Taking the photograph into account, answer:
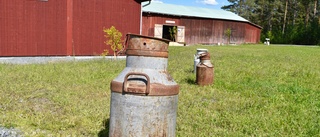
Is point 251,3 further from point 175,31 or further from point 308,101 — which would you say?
point 308,101

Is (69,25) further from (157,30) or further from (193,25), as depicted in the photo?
(193,25)

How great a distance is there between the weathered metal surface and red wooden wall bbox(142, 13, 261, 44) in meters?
20.5

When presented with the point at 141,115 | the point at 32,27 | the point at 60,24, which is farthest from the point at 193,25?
the point at 141,115

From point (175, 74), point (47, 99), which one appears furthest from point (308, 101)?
point (47, 99)

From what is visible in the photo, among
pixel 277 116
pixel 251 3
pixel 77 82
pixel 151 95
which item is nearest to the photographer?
pixel 151 95

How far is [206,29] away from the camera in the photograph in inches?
1096

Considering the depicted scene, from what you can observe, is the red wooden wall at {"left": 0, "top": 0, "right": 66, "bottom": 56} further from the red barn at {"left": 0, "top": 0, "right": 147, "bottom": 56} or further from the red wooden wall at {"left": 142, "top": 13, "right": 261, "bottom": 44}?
the red wooden wall at {"left": 142, "top": 13, "right": 261, "bottom": 44}

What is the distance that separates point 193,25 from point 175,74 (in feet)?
63.3

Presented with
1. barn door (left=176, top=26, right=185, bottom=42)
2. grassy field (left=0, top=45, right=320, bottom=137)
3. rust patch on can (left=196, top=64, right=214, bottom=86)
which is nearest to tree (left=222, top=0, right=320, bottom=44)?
barn door (left=176, top=26, right=185, bottom=42)

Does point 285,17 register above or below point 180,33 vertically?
above

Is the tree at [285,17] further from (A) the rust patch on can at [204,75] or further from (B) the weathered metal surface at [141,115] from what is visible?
(B) the weathered metal surface at [141,115]

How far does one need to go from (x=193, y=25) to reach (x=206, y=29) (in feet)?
6.19

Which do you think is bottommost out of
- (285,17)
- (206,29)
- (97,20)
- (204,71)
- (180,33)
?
(204,71)

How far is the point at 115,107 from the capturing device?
2.79 meters
